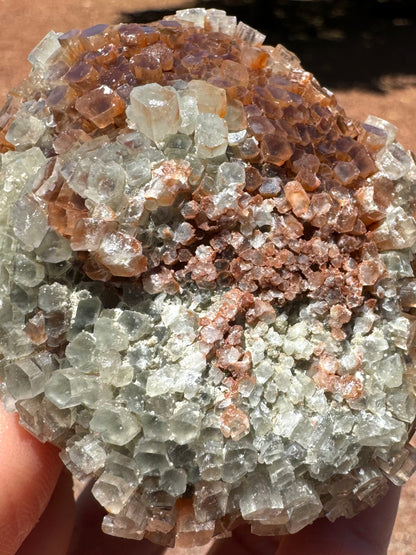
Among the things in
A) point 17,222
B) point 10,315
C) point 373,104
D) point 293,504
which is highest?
point 17,222

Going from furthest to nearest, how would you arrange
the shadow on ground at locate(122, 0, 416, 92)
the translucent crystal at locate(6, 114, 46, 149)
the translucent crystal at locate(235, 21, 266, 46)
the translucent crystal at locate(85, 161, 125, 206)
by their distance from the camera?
the shadow on ground at locate(122, 0, 416, 92)
the translucent crystal at locate(235, 21, 266, 46)
the translucent crystal at locate(6, 114, 46, 149)
the translucent crystal at locate(85, 161, 125, 206)

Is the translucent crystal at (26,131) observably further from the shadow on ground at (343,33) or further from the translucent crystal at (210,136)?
the shadow on ground at (343,33)

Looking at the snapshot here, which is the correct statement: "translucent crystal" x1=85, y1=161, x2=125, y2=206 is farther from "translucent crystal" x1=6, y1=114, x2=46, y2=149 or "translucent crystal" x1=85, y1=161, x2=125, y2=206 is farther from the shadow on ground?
the shadow on ground

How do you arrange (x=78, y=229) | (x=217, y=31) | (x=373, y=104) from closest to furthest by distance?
(x=78, y=229) < (x=217, y=31) < (x=373, y=104)

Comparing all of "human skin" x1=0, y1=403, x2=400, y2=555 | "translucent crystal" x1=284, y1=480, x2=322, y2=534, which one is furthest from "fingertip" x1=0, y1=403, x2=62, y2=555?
"translucent crystal" x1=284, y1=480, x2=322, y2=534

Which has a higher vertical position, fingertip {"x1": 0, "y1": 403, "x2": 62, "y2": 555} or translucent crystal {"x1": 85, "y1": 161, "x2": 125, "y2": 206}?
translucent crystal {"x1": 85, "y1": 161, "x2": 125, "y2": 206}

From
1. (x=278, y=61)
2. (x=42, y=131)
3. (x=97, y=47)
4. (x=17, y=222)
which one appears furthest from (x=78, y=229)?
(x=278, y=61)

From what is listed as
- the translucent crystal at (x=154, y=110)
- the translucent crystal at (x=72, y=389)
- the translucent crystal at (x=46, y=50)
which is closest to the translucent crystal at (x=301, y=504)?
the translucent crystal at (x=72, y=389)

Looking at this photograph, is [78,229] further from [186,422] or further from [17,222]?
[186,422]
